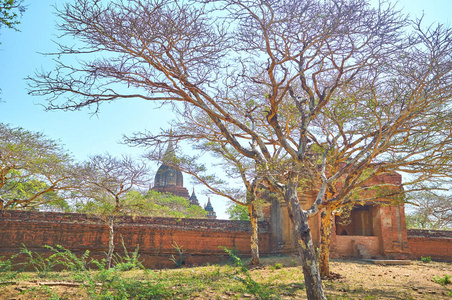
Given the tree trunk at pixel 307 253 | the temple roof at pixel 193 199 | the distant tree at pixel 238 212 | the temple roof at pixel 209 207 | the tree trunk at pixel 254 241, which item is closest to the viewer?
the tree trunk at pixel 307 253

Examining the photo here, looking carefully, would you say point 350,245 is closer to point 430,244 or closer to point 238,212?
point 430,244

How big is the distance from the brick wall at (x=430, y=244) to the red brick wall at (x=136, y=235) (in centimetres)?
754

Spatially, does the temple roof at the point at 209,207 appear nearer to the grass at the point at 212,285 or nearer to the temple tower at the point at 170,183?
the temple tower at the point at 170,183

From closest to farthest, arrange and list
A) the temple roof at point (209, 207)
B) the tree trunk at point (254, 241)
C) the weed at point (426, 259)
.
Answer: the tree trunk at point (254, 241), the weed at point (426, 259), the temple roof at point (209, 207)

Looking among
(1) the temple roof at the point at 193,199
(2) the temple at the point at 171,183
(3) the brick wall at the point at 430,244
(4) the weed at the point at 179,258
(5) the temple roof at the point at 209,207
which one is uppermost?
(2) the temple at the point at 171,183

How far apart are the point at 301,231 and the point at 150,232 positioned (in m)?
11.0

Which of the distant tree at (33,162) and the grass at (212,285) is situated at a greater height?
the distant tree at (33,162)

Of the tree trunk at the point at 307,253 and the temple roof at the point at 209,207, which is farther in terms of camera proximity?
the temple roof at the point at 209,207

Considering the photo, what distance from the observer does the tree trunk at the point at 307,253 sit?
6.45 metres

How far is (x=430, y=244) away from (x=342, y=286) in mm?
12154

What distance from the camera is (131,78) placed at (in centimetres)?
735

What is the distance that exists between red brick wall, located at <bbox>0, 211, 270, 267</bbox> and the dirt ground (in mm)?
4512

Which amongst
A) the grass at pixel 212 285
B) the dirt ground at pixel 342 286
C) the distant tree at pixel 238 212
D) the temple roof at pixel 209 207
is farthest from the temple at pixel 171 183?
the dirt ground at pixel 342 286

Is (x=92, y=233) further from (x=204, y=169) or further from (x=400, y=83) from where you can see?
(x=400, y=83)
